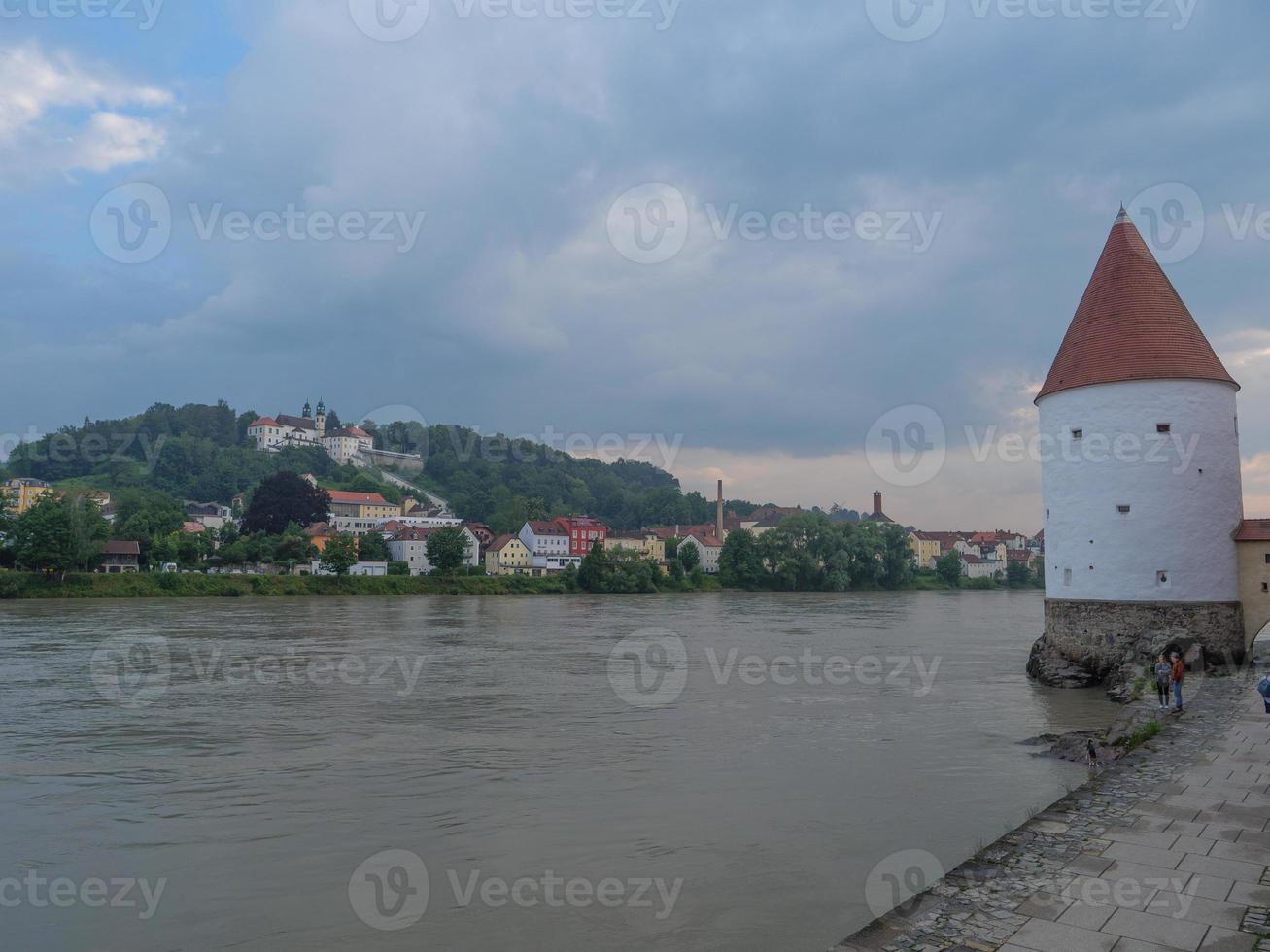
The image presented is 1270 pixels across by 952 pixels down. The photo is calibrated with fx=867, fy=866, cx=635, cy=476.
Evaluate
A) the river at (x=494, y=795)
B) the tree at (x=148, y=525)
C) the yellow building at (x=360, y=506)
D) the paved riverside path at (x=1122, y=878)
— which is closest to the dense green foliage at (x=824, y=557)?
the tree at (x=148, y=525)

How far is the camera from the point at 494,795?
37.4 feet

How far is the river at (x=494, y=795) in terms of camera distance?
25.2 feet

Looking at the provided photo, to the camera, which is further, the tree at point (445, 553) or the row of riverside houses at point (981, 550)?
the row of riverside houses at point (981, 550)

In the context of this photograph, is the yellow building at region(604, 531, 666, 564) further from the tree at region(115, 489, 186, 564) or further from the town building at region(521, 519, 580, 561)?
the tree at region(115, 489, 186, 564)

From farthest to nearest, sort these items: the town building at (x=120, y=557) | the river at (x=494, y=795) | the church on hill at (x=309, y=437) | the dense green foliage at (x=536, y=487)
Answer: the church on hill at (x=309, y=437)
the dense green foliage at (x=536, y=487)
the town building at (x=120, y=557)
the river at (x=494, y=795)

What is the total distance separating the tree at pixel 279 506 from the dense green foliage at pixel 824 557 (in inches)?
1716

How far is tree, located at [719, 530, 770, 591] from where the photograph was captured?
8369 cm

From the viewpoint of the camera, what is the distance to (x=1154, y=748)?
11.2 m

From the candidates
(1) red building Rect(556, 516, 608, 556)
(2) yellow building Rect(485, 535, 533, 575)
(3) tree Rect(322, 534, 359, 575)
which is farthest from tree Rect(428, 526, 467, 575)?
(1) red building Rect(556, 516, 608, 556)

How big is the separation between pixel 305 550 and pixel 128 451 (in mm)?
96602

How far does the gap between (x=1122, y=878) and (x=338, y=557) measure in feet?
232

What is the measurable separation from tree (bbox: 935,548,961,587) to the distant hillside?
53424 mm

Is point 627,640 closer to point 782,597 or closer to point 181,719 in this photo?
point 181,719

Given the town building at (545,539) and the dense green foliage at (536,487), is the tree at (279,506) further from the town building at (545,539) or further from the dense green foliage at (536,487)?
the dense green foliage at (536,487)
